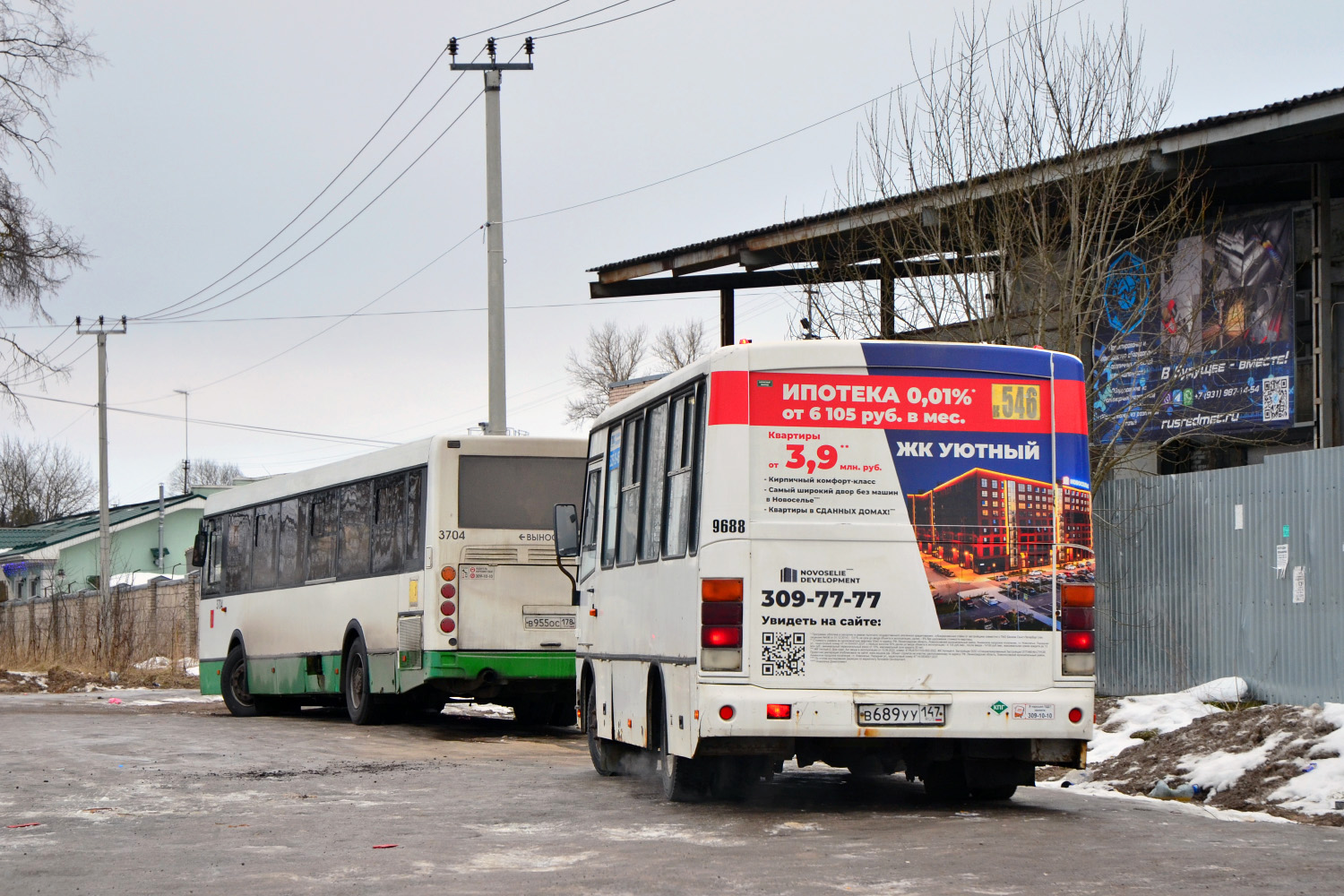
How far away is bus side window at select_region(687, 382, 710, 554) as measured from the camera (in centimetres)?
1014

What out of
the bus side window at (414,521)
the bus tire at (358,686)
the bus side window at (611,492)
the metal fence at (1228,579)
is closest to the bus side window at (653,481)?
the bus side window at (611,492)

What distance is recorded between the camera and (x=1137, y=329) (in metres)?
19.5

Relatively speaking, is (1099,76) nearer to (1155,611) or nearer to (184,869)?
(1155,611)

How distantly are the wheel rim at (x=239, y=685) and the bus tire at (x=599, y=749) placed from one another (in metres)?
11.7

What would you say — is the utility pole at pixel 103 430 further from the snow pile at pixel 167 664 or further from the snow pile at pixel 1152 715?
the snow pile at pixel 1152 715

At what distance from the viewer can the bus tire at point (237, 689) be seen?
2398 centimetres

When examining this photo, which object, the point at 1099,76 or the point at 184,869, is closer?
the point at 184,869

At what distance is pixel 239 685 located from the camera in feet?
78.8

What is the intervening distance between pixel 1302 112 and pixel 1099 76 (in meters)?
2.19

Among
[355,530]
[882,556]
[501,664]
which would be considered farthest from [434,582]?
[882,556]

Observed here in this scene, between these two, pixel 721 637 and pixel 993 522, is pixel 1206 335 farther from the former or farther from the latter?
pixel 721 637

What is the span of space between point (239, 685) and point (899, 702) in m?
16.0

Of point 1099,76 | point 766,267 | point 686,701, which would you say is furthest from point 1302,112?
point 686,701

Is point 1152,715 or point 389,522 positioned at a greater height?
point 389,522
